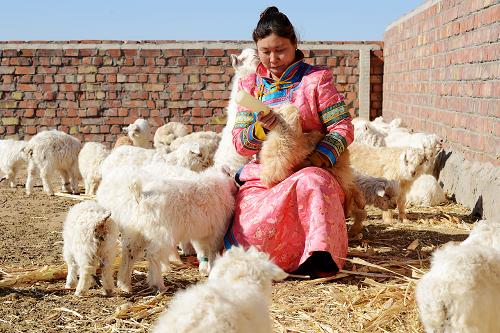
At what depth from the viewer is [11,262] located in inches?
203

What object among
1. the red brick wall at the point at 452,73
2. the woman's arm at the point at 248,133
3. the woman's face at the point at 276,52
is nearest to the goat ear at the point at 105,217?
the woman's arm at the point at 248,133

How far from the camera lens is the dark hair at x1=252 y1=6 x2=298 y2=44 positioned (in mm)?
4695

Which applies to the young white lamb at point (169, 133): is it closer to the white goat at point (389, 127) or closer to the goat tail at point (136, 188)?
the white goat at point (389, 127)

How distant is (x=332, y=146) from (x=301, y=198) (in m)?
0.46

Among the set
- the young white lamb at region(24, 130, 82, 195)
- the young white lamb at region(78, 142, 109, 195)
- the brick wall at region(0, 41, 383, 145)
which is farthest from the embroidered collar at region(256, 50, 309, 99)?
the brick wall at region(0, 41, 383, 145)

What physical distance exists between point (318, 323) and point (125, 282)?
1.45 m

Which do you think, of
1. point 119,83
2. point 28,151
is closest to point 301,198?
point 28,151

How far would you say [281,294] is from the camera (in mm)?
4199

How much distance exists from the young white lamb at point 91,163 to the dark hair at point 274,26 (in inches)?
161

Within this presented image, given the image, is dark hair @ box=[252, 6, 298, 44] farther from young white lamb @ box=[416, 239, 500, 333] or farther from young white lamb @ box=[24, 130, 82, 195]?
young white lamb @ box=[24, 130, 82, 195]

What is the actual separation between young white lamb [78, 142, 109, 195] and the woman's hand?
4.16 metres

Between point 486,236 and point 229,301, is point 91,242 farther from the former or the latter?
point 486,236

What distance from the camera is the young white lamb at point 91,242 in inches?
162

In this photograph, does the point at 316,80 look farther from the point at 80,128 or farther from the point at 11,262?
the point at 80,128
